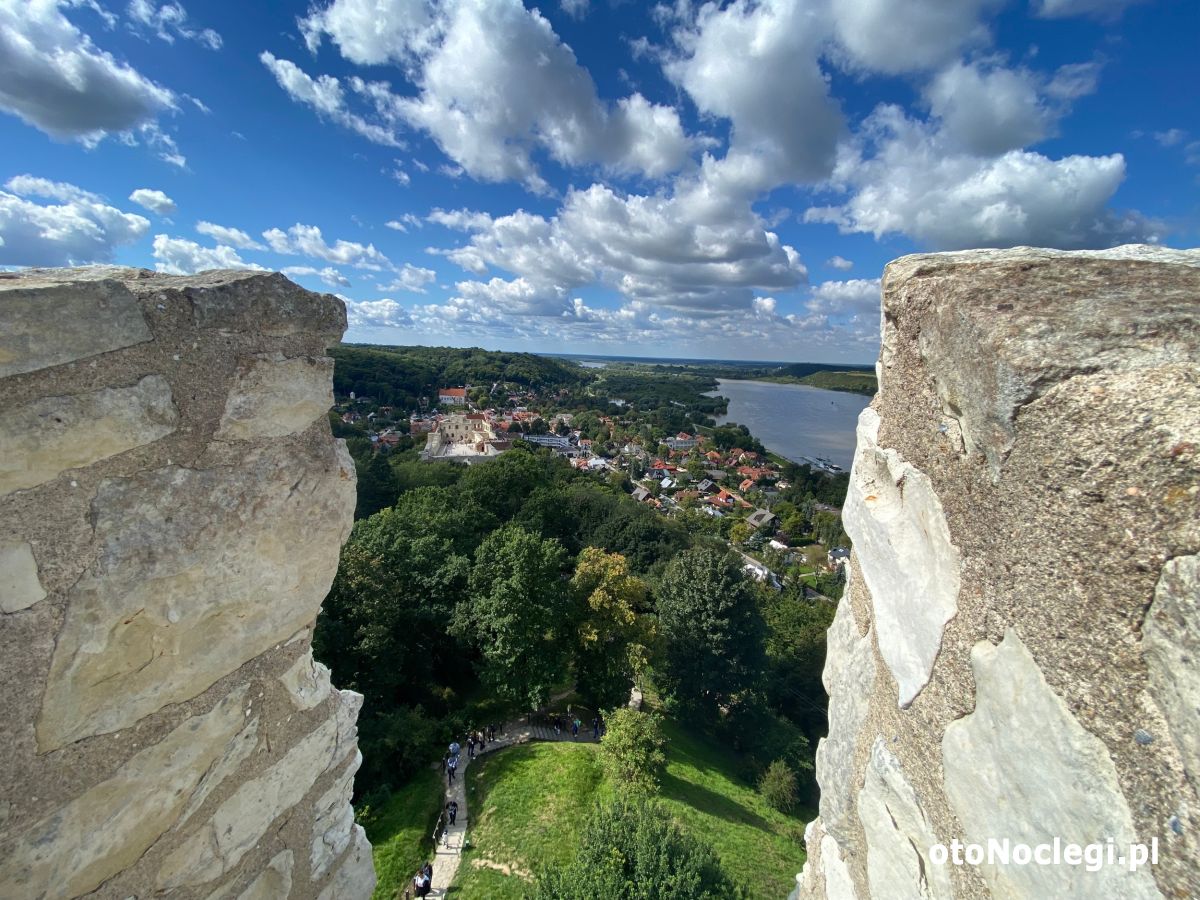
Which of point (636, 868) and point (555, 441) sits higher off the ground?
point (636, 868)

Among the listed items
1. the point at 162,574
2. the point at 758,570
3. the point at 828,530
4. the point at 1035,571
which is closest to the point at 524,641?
the point at 162,574

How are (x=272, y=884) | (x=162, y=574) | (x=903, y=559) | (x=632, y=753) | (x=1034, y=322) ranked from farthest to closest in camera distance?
(x=632, y=753) < (x=272, y=884) < (x=903, y=559) < (x=162, y=574) < (x=1034, y=322)

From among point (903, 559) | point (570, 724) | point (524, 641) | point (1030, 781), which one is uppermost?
point (903, 559)

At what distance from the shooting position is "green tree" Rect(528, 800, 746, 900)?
539 centimetres

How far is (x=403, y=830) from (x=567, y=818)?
2932mm

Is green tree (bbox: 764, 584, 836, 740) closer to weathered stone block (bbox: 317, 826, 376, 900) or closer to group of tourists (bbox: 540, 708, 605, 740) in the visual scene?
group of tourists (bbox: 540, 708, 605, 740)

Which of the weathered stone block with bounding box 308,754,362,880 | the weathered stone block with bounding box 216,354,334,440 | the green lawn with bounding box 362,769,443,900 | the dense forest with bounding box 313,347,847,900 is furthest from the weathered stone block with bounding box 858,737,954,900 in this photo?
the green lawn with bounding box 362,769,443,900

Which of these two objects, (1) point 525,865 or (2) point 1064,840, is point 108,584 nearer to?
(2) point 1064,840

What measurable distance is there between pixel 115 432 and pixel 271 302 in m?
0.75

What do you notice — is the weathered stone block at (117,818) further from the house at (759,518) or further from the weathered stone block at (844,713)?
the house at (759,518)

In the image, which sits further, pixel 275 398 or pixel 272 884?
pixel 272 884

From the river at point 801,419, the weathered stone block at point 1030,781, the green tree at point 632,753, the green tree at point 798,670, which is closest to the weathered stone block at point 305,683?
the weathered stone block at point 1030,781

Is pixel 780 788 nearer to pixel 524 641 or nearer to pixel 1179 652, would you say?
pixel 524 641

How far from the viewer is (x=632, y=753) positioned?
10.4 meters
